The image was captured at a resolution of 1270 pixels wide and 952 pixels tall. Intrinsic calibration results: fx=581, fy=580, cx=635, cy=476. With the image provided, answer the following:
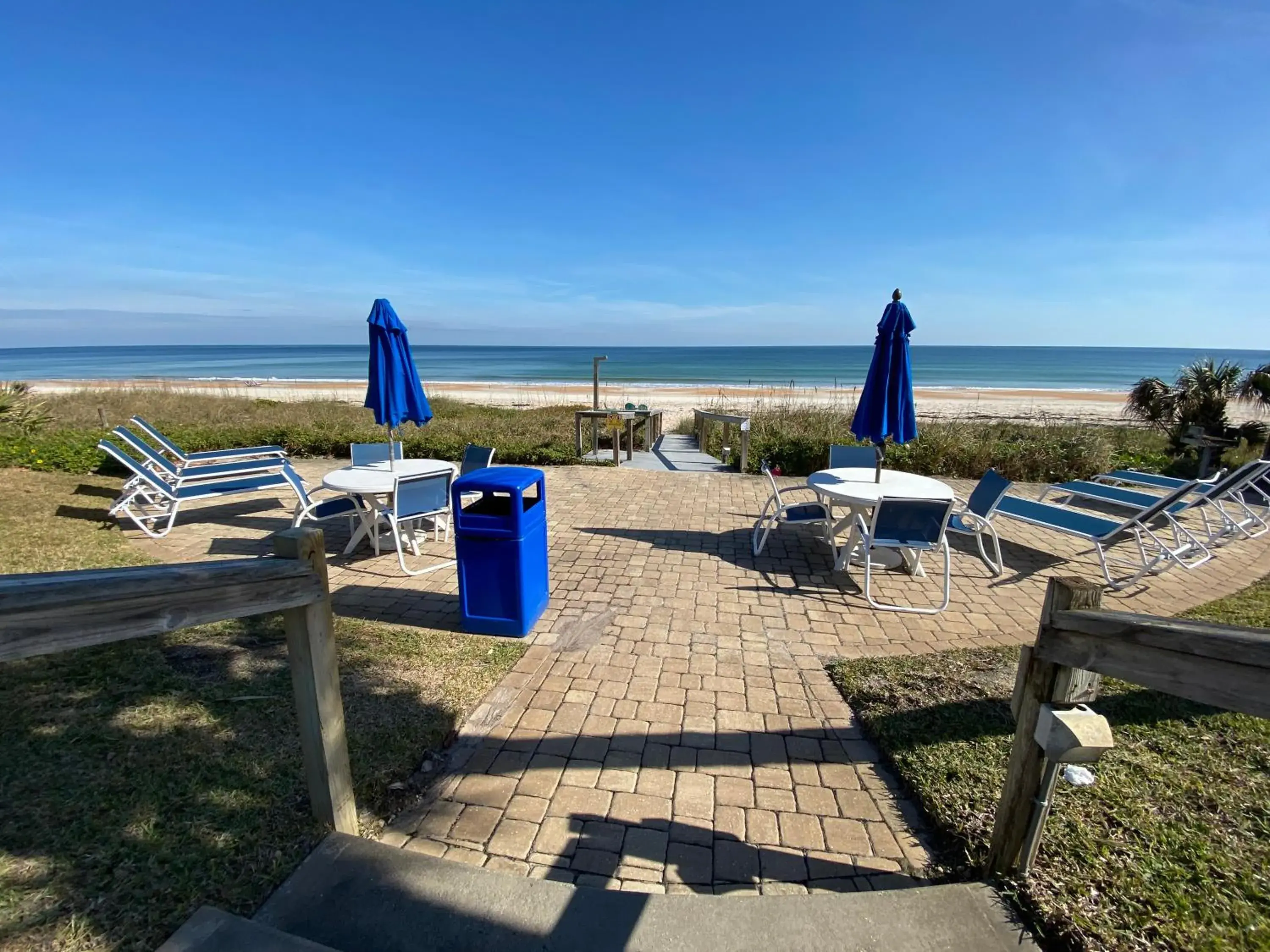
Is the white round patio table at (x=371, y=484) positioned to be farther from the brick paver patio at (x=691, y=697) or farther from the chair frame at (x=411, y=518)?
the brick paver patio at (x=691, y=697)

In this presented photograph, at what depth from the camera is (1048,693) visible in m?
1.81

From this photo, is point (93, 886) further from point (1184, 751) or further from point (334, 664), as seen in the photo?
point (1184, 751)

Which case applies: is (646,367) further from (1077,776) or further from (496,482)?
(1077,776)

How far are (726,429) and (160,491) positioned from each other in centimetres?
820

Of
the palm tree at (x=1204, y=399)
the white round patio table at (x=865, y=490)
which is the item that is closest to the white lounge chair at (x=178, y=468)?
the white round patio table at (x=865, y=490)

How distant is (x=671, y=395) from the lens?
98.9ft

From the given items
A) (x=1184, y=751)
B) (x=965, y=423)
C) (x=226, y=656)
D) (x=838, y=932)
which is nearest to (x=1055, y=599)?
(x=838, y=932)

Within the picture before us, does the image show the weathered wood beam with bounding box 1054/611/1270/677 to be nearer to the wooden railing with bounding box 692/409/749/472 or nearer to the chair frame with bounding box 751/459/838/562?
the chair frame with bounding box 751/459/838/562

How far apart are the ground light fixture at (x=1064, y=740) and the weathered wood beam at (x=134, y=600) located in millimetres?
2363

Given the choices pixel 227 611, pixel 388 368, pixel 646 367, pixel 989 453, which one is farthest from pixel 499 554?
pixel 646 367

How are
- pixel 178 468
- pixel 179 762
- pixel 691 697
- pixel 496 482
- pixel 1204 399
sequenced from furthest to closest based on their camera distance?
1. pixel 1204 399
2. pixel 178 468
3. pixel 496 482
4. pixel 691 697
5. pixel 179 762

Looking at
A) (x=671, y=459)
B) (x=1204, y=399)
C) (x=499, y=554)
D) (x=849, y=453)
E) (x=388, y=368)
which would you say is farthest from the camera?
(x=671, y=459)

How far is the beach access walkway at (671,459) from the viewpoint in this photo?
10.0m

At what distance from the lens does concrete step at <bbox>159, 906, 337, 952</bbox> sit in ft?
5.21
